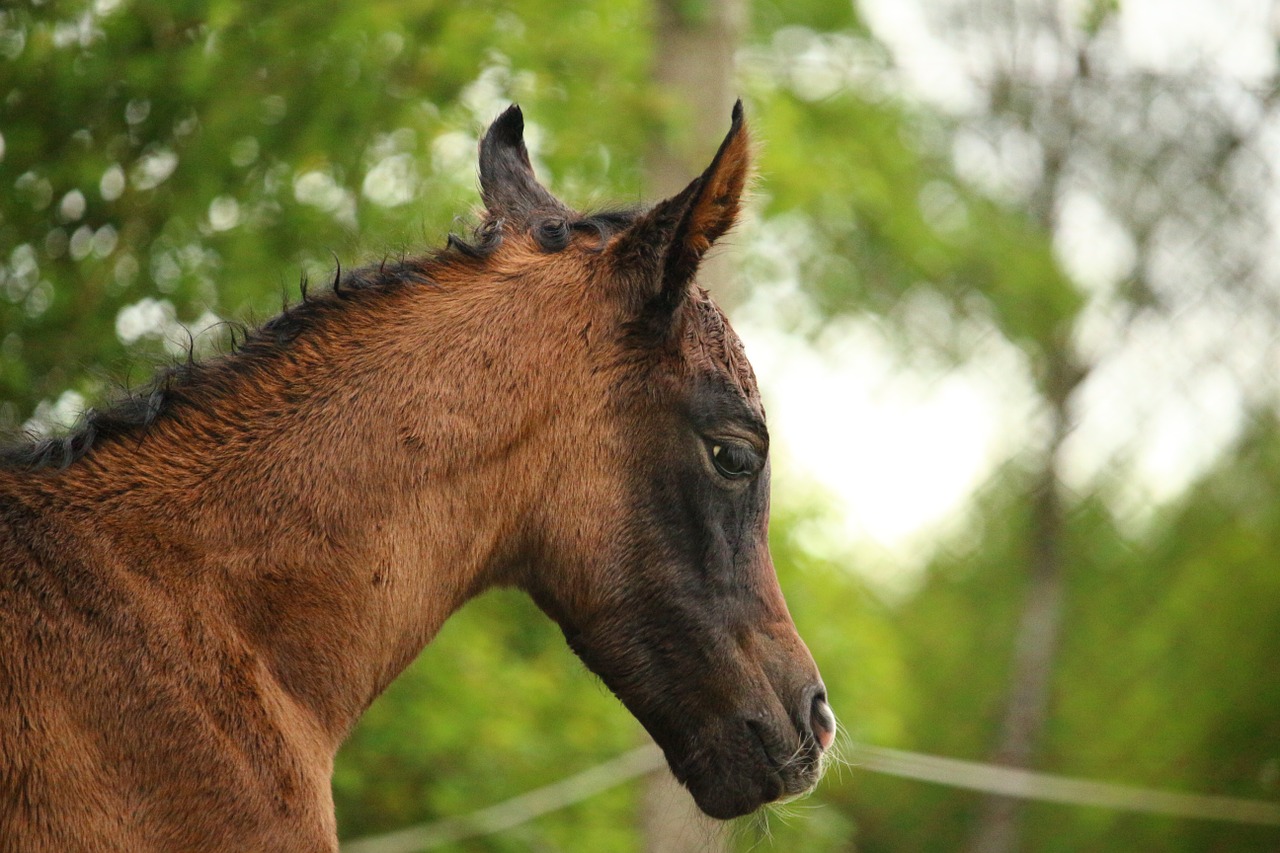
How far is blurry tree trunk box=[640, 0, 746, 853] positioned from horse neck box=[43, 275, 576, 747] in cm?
353

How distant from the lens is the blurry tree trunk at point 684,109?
19.9ft

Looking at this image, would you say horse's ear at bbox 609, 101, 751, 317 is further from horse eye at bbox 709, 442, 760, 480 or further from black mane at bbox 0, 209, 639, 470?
horse eye at bbox 709, 442, 760, 480

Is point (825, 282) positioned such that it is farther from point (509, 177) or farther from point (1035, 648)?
point (509, 177)

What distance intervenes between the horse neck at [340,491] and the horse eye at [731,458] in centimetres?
41

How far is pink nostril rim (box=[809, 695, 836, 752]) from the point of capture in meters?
2.77

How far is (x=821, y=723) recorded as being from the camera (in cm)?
278

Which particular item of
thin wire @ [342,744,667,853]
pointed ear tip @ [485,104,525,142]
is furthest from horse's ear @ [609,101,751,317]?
thin wire @ [342,744,667,853]

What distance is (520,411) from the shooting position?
256 centimetres

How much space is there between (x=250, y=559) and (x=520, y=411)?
2.01 feet

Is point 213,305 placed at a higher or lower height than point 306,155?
lower

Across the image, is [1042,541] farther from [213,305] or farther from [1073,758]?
[213,305]

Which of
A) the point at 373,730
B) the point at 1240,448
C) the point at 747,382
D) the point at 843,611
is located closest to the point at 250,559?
the point at 747,382

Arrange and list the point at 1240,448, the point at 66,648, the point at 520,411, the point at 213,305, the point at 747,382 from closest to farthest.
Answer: the point at 66,648 < the point at 520,411 < the point at 747,382 < the point at 213,305 < the point at 1240,448

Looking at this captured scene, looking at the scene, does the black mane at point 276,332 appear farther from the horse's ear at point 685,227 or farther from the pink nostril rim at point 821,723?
the pink nostril rim at point 821,723
